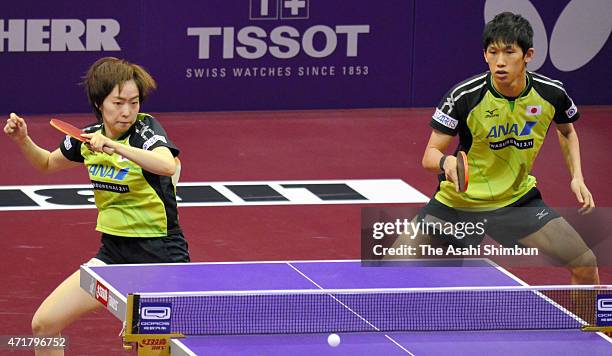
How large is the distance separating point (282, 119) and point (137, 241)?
750cm

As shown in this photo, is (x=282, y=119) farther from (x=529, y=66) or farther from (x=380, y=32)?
(x=529, y=66)

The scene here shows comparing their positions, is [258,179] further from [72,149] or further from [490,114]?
[72,149]

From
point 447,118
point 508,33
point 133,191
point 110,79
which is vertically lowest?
point 133,191

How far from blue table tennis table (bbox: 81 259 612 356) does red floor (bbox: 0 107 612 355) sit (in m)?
1.60

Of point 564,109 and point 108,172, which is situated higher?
point 564,109

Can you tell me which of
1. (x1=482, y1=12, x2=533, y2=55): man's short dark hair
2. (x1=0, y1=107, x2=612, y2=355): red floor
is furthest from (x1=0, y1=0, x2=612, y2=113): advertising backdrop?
(x1=482, y1=12, x2=533, y2=55): man's short dark hair

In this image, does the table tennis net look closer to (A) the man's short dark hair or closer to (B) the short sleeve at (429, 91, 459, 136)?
(B) the short sleeve at (429, 91, 459, 136)

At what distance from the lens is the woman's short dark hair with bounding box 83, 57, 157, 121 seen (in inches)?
262

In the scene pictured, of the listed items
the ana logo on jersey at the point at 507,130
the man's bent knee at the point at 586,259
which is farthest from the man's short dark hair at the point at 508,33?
the man's bent knee at the point at 586,259

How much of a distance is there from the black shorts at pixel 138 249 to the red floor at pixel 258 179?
1.30 metres

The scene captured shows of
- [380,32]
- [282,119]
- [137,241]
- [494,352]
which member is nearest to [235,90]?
[282,119]

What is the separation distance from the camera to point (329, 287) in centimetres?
655

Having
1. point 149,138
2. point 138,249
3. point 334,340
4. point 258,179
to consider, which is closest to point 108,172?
point 149,138

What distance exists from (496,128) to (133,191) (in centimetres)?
200
